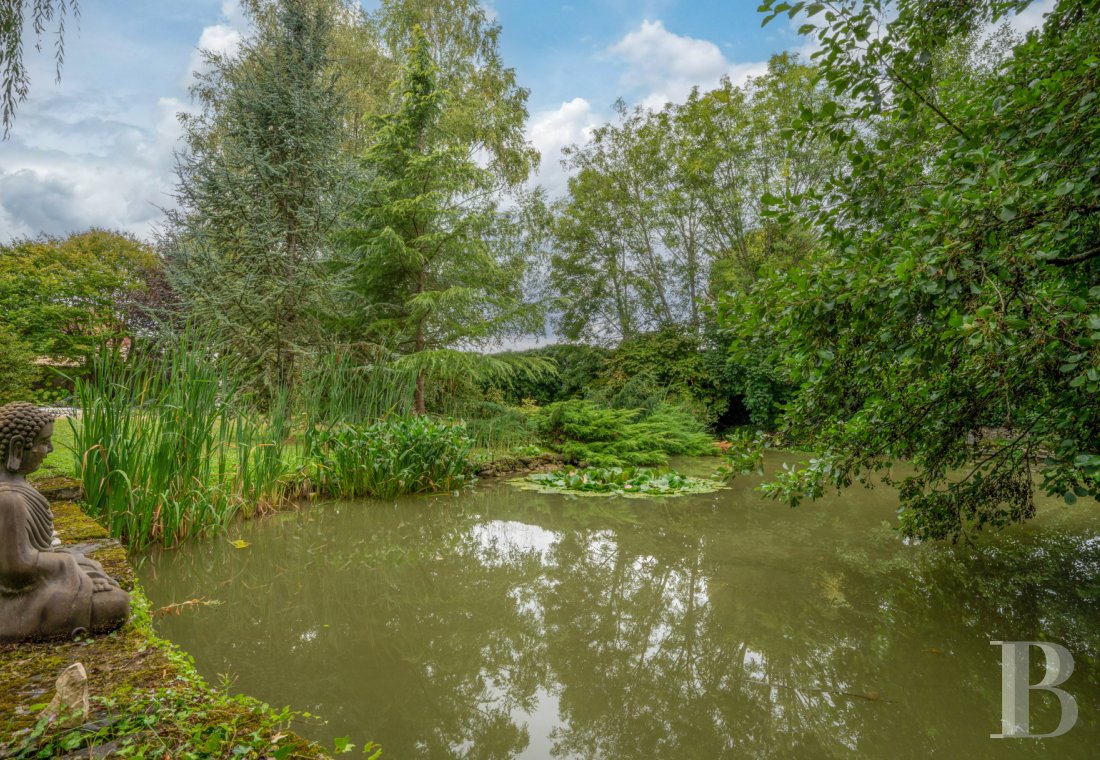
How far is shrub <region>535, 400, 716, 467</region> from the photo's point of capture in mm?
7984

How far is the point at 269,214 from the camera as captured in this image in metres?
7.21

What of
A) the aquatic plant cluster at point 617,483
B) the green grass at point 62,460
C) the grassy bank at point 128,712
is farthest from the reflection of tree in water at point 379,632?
the aquatic plant cluster at point 617,483

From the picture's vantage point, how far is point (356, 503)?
528 cm

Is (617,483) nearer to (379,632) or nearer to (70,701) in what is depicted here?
(379,632)

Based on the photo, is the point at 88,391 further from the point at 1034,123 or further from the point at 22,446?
the point at 1034,123

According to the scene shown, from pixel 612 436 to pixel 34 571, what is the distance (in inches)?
289

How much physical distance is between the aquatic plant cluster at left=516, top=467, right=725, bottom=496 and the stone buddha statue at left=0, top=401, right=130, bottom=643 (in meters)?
4.84

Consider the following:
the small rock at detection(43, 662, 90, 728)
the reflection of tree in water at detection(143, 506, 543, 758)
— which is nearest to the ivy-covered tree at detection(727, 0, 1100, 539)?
the reflection of tree in water at detection(143, 506, 543, 758)

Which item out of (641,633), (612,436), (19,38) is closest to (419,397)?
(612,436)

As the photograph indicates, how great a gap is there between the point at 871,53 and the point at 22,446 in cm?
309

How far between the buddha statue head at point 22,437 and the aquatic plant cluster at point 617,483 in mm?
4920

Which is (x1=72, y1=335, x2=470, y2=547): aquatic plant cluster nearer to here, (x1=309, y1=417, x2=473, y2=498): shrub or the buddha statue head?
(x1=309, y1=417, x2=473, y2=498): shrub

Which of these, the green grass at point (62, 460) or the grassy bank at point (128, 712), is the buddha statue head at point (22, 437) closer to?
the grassy bank at point (128, 712)

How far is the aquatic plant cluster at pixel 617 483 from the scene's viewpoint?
6148mm
